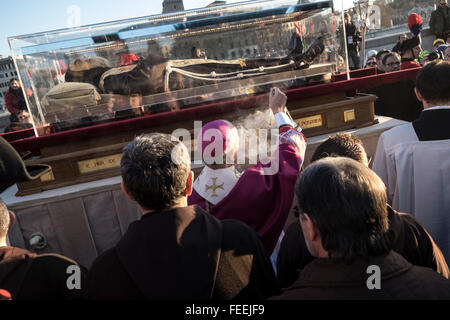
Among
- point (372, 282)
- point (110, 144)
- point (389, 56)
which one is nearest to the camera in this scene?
point (372, 282)

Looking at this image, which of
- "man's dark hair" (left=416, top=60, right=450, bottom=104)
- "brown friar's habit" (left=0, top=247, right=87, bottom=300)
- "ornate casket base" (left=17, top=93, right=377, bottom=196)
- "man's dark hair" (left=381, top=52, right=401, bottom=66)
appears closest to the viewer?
"brown friar's habit" (left=0, top=247, right=87, bottom=300)

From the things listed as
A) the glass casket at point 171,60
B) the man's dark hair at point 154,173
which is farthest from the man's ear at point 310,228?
the glass casket at point 171,60

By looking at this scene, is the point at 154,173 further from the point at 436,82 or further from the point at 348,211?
the point at 436,82

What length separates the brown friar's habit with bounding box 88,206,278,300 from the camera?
1029 mm

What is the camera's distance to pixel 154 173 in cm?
111

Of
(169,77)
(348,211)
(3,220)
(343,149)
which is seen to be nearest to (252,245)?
(348,211)

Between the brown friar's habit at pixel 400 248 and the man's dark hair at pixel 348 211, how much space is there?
26cm

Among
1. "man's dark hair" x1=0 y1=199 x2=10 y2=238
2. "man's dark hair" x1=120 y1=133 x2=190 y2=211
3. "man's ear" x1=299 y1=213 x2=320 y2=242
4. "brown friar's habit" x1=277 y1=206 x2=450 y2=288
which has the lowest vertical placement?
"brown friar's habit" x1=277 y1=206 x2=450 y2=288

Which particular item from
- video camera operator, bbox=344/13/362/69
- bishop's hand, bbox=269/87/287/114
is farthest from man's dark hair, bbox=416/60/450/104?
video camera operator, bbox=344/13/362/69

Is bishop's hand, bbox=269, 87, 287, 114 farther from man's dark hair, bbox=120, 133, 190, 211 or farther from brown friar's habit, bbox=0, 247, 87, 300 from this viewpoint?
brown friar's habit, bbox=0, 247, 87, 300

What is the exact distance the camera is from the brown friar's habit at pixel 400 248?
3.87 ft

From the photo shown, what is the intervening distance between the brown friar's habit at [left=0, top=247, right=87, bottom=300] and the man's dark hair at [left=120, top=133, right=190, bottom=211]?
36 centimetres

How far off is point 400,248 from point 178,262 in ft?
2.42

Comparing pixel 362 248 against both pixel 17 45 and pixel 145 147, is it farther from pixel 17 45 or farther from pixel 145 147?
pixel 17 45
